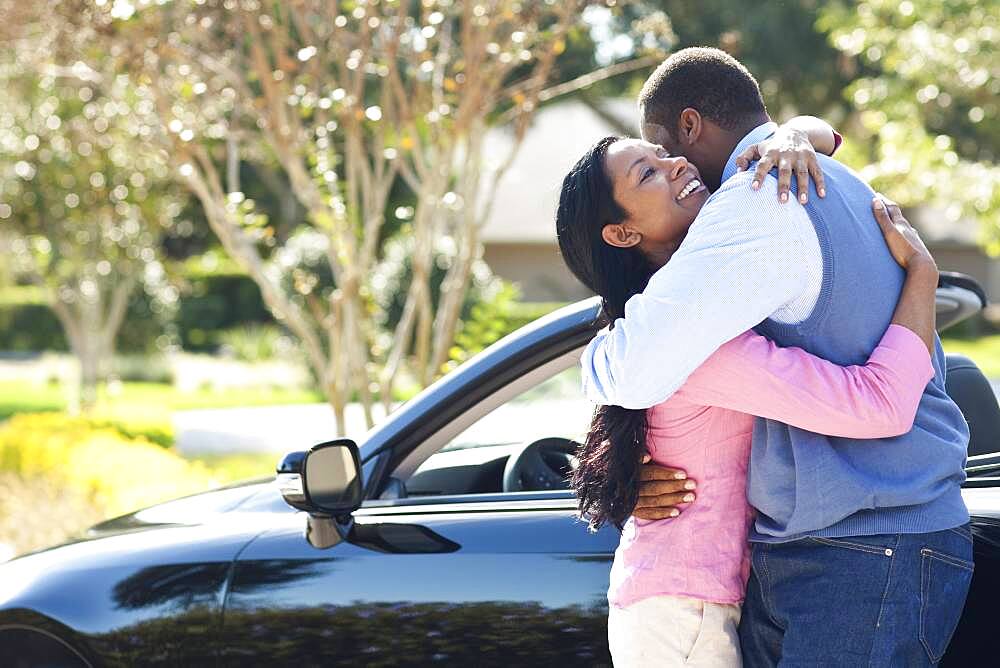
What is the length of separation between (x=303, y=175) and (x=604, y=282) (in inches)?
159

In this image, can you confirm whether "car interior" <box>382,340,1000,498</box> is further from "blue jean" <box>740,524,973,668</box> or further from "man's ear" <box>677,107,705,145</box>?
"blue jean" <box>740,524,973,668</box>

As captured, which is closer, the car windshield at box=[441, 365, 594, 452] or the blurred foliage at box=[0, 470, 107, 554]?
the car windshield at box=[441, 365, 594, 452]

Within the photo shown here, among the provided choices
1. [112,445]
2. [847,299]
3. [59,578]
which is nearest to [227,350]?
[112,445]

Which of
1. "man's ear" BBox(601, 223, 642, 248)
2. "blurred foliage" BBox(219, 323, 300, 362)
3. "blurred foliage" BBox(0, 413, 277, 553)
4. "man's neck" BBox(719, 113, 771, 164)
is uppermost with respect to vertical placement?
"blurred foliage" BBox(219, 323, 300, 362)

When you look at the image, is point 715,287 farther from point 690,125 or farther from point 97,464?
point 97,464

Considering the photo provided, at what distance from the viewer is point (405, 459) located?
307 centimetres

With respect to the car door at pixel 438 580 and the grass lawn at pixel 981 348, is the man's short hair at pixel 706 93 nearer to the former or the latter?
the car door at pixel 438 580

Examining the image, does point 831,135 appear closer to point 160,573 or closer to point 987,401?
point 987,401

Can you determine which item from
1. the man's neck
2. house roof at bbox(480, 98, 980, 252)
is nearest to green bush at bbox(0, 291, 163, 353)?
house roof at bbox(480, 98, 980, 252)

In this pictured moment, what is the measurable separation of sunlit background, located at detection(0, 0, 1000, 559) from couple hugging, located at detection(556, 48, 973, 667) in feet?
1.06

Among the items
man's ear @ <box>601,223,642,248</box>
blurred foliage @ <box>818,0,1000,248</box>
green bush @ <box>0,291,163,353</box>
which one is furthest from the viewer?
green bush @ <box>0,291,163,353</box>

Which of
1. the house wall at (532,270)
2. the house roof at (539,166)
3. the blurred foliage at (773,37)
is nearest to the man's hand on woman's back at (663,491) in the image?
the blurred foliage at (773,37)

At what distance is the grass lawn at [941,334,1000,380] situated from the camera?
2423 cm

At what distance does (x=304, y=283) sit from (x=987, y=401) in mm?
4354
